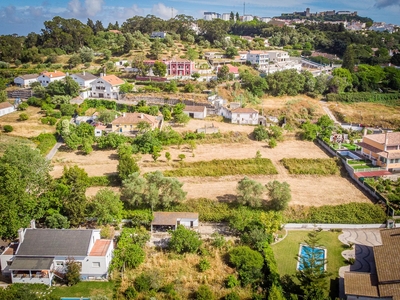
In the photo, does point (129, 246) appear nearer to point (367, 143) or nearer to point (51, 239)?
point (51, 239)

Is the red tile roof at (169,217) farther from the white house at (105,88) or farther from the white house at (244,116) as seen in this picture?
the white house at (105,88)

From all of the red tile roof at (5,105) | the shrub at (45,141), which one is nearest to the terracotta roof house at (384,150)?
the shrub at (45,141)

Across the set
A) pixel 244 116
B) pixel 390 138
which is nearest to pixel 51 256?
pixel 244 116

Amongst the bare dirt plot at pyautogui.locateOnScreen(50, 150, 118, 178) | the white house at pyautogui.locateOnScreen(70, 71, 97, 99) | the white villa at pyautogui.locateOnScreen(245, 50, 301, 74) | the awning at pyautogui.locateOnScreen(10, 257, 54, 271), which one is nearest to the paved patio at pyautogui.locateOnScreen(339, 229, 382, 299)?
the awning at pyautogui.locateOnScreen(10, 257, 54, 271)

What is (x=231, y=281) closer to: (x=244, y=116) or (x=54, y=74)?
(x=244, y=116)

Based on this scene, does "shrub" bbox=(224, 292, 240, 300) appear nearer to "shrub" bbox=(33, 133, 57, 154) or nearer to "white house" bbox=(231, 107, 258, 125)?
"shrub" bbox=(33, 133, 57, 154)

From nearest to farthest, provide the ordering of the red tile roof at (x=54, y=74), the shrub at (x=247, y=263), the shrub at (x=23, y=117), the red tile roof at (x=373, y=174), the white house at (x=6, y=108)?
the shrub at (x=247, y=263) → the red tile roof at (x=373, y=174) → the shrub at (x=23, y=117) → the white house at (x=6, y=108) → the red tile roof at (x=54, y=74)
